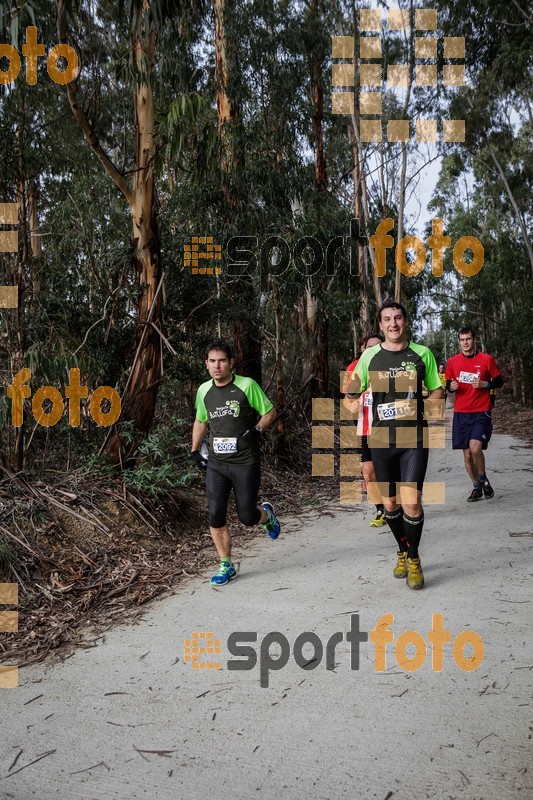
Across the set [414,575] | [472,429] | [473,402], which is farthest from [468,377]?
[414,575]

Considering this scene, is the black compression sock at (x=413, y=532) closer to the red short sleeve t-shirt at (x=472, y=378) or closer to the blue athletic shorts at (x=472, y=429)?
the blue athletic shorts at (x=472, y=429)

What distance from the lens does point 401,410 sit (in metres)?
5.45

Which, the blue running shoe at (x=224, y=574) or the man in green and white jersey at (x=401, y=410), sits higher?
the man in green and white jersey at (x=401, y=410)

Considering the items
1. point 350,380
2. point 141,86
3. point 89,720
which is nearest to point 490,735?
point 89,720

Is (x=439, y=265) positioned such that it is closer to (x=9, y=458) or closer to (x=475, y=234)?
(x=475, y=234)

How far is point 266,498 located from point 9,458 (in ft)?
11.1

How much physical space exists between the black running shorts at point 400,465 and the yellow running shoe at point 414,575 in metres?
0.57

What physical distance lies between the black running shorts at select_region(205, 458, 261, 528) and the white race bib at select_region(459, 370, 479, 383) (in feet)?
11.9

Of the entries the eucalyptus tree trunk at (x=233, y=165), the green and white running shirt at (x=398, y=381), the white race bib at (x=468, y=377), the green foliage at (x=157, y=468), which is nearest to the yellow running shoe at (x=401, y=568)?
the green and white running shirt at (x=398, y=381)

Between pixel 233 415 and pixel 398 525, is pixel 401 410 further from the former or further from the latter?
pixel 233 415

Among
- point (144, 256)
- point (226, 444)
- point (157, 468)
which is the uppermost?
point (144, 256)

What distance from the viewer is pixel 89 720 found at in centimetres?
353

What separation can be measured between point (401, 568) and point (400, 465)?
0.84 m

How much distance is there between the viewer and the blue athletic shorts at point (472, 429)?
8.41 m
